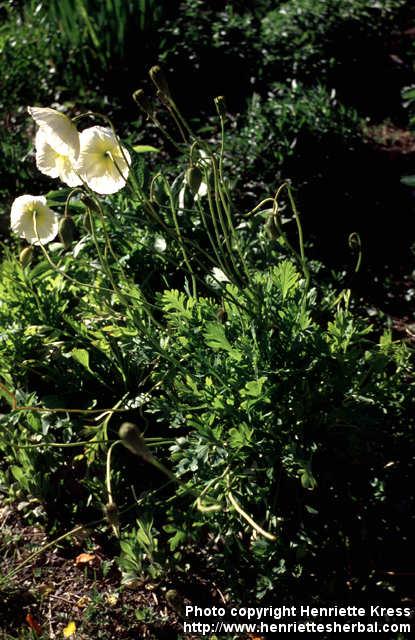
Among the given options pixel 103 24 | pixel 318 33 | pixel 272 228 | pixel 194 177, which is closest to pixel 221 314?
pixel 272 228

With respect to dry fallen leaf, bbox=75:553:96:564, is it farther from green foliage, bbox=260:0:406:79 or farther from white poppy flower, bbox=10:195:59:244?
green foliage, bbox=260:0:406:79

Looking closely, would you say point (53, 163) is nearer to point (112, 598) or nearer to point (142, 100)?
point (142, 100)

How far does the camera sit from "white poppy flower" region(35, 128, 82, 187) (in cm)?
180

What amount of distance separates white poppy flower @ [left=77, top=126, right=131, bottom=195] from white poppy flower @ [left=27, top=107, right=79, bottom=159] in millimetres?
65

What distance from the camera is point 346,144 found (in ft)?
11.3

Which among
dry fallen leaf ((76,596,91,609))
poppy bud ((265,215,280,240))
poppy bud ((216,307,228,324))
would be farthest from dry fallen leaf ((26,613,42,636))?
poppy bud ((265,215,280,240))

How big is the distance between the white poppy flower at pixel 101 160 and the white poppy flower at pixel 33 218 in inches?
10.3

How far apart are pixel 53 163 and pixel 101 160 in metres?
0.17

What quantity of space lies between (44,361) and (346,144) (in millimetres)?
1996

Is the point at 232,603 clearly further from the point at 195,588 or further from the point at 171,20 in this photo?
the point at 171,20

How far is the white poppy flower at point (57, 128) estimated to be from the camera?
1.58m

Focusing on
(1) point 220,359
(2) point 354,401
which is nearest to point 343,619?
(2) point 354,401

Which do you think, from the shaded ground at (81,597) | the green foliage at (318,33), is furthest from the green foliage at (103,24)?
the shaded ground at (81,597)

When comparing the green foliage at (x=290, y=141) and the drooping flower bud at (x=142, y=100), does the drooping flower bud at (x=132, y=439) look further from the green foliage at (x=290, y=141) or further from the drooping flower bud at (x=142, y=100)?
the green foliage at (x=290, y=141)
